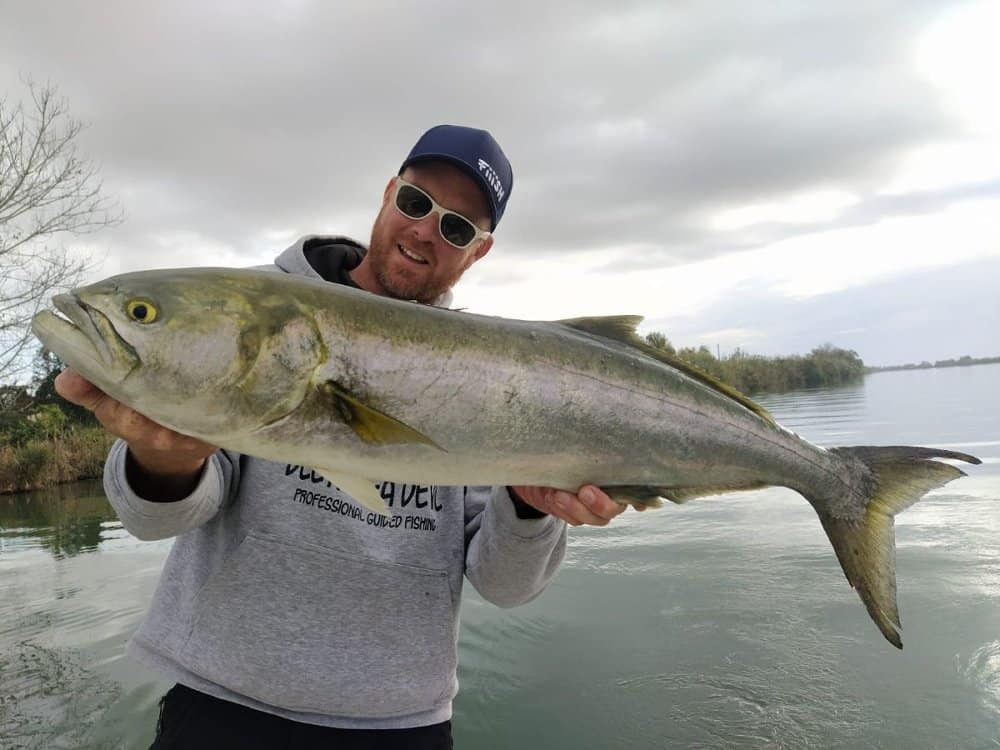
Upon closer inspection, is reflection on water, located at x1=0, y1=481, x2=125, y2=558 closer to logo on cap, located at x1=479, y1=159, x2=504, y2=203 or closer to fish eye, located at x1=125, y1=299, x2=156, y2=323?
logo on cap, located at x1=479, y1=159, x2=504, y2=203

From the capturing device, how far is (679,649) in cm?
636

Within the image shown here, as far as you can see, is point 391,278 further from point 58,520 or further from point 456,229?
point 58,520

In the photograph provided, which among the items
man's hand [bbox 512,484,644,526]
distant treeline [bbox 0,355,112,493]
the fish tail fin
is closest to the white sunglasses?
man's hand [bbox 512,484,644,526]

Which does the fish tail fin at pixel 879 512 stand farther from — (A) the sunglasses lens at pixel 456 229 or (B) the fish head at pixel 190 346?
(B) the fish head at pixel 190 346

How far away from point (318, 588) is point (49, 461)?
2370 cm

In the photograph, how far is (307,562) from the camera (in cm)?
285

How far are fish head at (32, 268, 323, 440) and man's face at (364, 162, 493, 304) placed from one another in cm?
133

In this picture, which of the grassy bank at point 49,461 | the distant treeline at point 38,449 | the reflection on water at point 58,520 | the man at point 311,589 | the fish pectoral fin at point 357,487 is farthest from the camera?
the distant treeline at point 38,449

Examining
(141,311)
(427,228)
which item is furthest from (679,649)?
(141,311)

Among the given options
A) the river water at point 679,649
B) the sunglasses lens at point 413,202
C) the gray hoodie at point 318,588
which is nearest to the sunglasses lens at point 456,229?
the sunglasses lens at point 413,202

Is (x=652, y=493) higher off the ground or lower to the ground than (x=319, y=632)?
higher

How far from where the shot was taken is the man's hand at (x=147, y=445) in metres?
2.09

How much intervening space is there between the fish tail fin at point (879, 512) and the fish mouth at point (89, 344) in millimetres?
2978

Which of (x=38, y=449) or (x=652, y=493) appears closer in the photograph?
(x=652, y=493)
